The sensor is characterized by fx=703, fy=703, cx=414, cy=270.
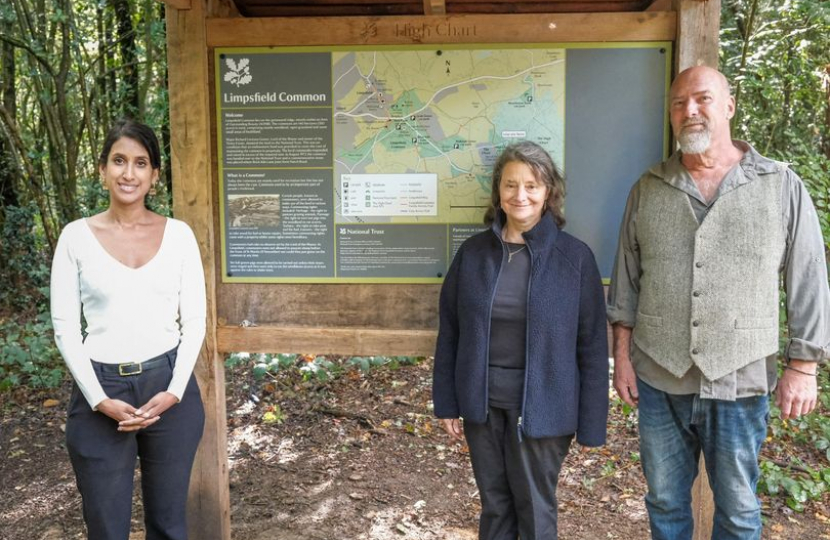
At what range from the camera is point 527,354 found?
2.70 meters

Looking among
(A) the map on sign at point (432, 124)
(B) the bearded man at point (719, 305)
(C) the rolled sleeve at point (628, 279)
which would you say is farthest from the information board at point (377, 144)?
(B) the bearded man at point (719, 305)

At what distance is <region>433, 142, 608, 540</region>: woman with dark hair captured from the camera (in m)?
2.70

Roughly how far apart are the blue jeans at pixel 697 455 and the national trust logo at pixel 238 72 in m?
2.29

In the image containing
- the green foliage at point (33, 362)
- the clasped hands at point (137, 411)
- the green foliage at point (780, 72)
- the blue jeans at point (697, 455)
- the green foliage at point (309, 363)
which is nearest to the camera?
the clasped hands at point (137, 411)

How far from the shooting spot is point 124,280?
103 inches

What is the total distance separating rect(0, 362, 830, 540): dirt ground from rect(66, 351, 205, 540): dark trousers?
62.0 inches

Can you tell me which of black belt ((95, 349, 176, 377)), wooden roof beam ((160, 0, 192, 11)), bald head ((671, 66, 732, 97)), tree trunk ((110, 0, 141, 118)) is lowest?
black belt ((95, 349, 176, 377))

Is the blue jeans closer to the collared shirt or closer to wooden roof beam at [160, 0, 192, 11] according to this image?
the collared shirt

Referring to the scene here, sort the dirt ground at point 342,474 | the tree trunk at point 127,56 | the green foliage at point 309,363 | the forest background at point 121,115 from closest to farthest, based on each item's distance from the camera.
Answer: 1. the dirt ground at point 342,474
2. the forest background at point 121,115
3. the green foliage at point 309,363
4. the tree trunk at point 127,56

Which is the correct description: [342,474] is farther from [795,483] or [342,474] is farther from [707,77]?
[707,77]

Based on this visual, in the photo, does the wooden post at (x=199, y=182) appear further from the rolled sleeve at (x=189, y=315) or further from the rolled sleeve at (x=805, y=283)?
the rolled sleeve at (x=805, y=283)

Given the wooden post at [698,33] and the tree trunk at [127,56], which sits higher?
the tree trunk at [127,56]

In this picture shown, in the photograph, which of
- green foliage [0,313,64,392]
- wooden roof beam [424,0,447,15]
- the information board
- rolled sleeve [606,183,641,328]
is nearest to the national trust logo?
the information board

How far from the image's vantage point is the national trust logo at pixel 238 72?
134 inches
